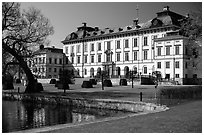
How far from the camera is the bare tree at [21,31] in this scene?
22859 mm

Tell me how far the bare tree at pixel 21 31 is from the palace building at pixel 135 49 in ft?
60.9

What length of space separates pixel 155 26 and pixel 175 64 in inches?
354

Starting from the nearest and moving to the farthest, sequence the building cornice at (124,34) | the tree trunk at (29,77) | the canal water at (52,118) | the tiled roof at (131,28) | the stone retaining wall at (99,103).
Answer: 1. the canal water at (52,118)
2. the stone retaining wall at (99,103)
3. the tree trunk at (29,77)
4. the tiled roof at (131,28)
5. the building cornice at (124,34)

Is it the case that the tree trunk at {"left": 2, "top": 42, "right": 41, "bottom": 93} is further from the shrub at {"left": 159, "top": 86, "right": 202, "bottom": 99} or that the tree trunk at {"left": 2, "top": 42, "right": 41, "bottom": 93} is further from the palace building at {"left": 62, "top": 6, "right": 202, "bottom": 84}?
the palace building at {"left": 62, "top": 6, "right": 202, "bottom": 84}

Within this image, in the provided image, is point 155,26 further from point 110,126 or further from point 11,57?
point 110,126

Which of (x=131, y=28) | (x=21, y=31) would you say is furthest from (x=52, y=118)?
(x=131, y=28)

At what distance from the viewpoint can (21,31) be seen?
24531 mm

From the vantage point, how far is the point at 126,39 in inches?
2194

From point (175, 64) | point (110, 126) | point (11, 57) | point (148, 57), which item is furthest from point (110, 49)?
point (110, 126)

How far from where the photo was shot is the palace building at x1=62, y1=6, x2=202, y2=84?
44.8 meters

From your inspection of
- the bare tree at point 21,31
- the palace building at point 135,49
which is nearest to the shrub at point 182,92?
the bare tree at point 21,31

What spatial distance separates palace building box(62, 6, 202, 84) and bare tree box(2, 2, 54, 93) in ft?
60.9

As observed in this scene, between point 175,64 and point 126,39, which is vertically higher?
point 126,39

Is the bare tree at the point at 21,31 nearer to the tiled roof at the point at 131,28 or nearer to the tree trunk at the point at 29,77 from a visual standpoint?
the tree trunk at the point at 29,77
